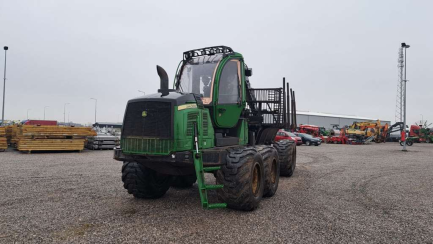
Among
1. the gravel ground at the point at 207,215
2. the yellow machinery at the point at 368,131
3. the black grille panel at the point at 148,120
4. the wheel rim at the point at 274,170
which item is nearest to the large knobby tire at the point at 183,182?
the gravel ground at the point at 207,215

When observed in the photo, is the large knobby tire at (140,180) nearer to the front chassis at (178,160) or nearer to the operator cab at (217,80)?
the front chassis at (178,160)

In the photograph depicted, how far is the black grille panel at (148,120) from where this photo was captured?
18.2 feet

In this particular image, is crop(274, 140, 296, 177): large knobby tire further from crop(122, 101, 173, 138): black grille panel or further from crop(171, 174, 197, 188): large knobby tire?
crop(122, 101, 173, 138): black grille panel

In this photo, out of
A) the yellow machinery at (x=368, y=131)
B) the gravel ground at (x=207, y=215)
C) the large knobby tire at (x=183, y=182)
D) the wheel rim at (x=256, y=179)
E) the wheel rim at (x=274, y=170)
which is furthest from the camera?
the yellow machinery at (x=368, y=131)

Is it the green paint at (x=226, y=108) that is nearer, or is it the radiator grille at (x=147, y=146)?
the radiator grille at (x=147, y=146)

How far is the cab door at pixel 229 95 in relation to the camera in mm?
6609

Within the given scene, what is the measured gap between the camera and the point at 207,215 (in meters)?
5.74

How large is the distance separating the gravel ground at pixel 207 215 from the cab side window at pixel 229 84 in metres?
2.22

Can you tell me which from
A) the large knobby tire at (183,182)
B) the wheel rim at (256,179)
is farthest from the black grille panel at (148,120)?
the large knobby tire at (183,182)

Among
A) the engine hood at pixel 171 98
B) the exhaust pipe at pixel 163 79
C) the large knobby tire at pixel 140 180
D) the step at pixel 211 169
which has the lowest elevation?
the large knobby tire at pixel 140 180

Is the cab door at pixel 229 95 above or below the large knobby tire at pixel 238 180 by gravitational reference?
above

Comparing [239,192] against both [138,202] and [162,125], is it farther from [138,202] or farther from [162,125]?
[138,202]

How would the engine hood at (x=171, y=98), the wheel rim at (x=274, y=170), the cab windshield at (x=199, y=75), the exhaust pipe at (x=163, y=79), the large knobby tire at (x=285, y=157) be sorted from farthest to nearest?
the large knobby tire at (x=285, y=157) → the wheel rim at (x=274, y=170) → the cab windshield at (x=199, y=75) → the exhaust pipe at (x=163, y=79) → the engine hood at (x=171, y=98)

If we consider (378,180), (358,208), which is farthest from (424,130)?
(358,208)
